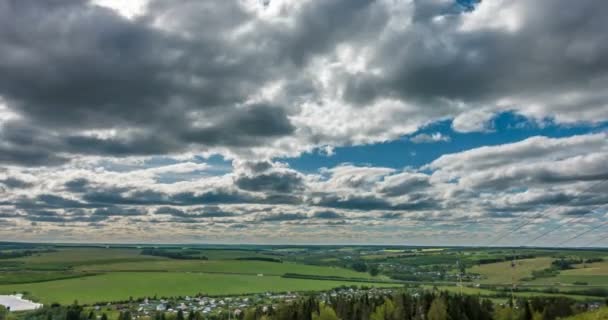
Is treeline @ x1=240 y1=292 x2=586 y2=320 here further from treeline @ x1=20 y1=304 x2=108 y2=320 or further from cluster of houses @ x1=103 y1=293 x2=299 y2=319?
treeline @ x1=20 y1=304 x2=108 y2=320

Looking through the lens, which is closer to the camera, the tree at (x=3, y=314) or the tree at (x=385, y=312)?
the tree at (x=385, y=312)

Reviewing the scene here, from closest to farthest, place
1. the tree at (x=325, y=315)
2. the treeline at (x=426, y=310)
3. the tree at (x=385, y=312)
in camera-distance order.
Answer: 1. the treeline at (x=426, y=310)
2. the tree at (x=325, y=315)
3. the tree at (x=385, y=312)

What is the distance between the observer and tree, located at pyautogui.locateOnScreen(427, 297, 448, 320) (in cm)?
8975

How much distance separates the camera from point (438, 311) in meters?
91.1

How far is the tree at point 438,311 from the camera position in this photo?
294 ft

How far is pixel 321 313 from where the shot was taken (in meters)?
94.0

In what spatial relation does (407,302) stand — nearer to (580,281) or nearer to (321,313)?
(321,313)

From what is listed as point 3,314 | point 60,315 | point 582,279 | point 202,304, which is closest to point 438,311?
point 202,304

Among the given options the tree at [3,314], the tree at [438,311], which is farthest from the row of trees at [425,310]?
the tree at [3,314]

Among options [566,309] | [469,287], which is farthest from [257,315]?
[469,287]

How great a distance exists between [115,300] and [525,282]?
180985mm

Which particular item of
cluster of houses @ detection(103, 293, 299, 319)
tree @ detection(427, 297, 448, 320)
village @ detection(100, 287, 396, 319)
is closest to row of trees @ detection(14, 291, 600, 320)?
tree @ detection(427, 297, 448, 320)

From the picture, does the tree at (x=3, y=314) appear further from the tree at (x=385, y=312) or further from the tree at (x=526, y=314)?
the tree at (x=526, y=314)

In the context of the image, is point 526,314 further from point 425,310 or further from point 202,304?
point 202,304
